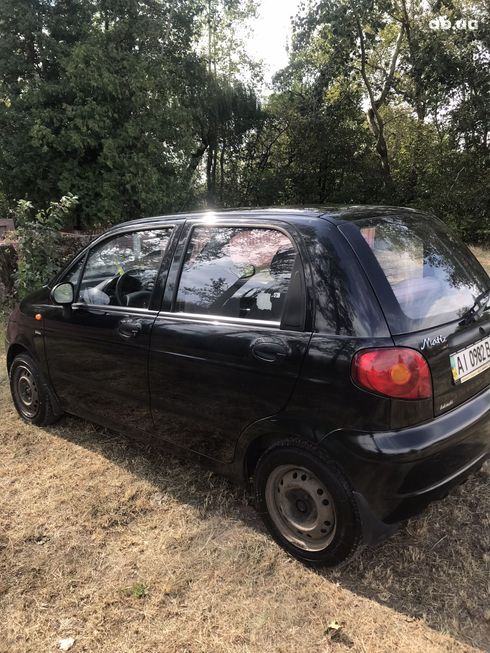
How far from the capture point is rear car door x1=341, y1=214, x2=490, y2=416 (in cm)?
212

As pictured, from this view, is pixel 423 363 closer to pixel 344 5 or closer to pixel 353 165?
pixel 344 5

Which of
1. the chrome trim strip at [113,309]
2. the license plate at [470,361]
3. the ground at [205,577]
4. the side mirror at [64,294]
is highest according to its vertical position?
the side mirror at [64,294]

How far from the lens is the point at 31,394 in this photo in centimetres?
402

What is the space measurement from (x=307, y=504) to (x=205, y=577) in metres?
0.61

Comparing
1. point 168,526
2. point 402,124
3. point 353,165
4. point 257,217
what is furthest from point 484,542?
point 402,124

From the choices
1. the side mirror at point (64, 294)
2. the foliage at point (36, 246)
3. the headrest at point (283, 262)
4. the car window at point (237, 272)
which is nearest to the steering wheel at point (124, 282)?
the side mirror at point (64, 294)

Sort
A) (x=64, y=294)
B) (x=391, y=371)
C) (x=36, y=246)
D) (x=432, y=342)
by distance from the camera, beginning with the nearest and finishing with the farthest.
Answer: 1. (x=391, y=371)
2. (x=432, y=342)
3. (x=64, y=294)
4. (x=36, y=246)

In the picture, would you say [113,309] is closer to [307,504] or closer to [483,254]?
[307,504]

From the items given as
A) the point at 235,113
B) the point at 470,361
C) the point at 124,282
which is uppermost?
the point at 235,113

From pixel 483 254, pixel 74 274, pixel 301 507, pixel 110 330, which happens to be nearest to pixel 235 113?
pixel 483 254

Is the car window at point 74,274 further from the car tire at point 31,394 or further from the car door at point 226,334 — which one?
the car door at point 226,334

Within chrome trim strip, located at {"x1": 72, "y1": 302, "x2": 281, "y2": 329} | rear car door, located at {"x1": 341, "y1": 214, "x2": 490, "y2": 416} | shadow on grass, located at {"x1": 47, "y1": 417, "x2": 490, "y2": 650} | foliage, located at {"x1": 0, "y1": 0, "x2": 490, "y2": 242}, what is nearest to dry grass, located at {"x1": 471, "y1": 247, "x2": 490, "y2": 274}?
foliage, located at {"x1": 0, "y1": 0, "x2": 490, "y2": 242}

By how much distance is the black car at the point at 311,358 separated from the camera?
2.06 m

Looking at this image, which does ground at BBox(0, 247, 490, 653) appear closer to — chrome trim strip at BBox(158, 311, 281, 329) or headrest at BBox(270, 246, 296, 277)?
chrome trim strip at BBox(158, 311, 281, 329)
